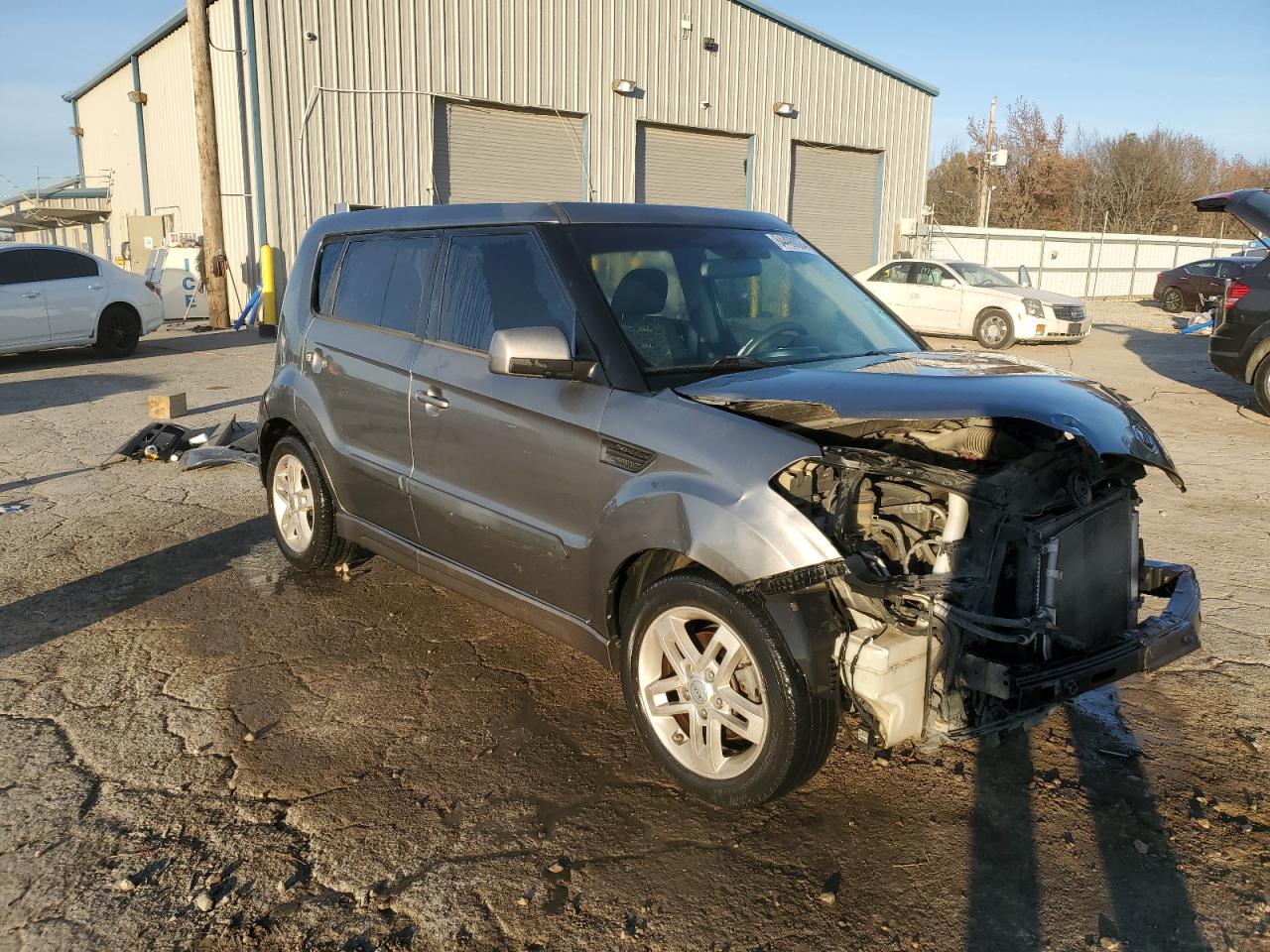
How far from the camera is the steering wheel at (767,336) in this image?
3.95m

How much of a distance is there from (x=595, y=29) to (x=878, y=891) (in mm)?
21722

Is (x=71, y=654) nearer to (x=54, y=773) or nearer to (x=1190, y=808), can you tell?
(x=54, y=773)

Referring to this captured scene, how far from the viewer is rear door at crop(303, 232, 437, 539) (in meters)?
4.55

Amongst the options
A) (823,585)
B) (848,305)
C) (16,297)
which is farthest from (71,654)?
(16,297)

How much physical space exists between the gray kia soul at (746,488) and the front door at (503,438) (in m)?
0.01

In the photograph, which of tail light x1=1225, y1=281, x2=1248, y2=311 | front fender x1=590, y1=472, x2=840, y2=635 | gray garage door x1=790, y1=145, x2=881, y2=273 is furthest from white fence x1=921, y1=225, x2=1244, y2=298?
front fender x1=590, y1=472, x2=840, y2=635

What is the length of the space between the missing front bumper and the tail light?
31.4ft

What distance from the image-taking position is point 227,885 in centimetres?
291

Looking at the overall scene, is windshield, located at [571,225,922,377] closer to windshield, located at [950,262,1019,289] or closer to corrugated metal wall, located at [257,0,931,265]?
windshield, located at [950,262,1019,289]

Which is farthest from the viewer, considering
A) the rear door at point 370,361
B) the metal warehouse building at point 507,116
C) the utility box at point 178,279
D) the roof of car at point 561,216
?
the utility box at point 178,279

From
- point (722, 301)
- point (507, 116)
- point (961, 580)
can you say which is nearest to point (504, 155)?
point (507, 116)

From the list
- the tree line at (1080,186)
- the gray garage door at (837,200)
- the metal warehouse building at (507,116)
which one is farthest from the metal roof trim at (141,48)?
the tree line at (1080,186)

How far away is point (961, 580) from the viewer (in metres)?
3.00

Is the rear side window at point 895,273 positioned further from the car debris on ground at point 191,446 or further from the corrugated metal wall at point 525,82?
the car debris on ground at point 191,446
